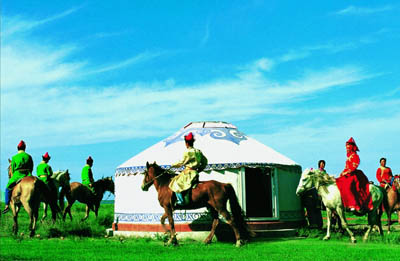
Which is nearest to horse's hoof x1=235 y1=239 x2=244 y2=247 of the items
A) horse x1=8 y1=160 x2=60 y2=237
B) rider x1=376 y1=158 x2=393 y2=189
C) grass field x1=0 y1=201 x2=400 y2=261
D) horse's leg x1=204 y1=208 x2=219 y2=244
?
grass field x1=0 y1=201 x2=400 y2=261

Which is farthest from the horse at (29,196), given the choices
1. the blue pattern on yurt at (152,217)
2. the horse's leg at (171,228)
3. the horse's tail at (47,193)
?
the horse's leg at (171,228)

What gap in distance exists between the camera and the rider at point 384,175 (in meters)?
13.4

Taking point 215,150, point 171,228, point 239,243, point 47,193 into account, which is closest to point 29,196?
point 47,193

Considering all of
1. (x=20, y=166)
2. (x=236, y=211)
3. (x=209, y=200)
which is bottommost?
(x=236, y=211)

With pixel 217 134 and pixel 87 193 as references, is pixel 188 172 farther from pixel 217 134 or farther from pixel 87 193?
pixel 87 193

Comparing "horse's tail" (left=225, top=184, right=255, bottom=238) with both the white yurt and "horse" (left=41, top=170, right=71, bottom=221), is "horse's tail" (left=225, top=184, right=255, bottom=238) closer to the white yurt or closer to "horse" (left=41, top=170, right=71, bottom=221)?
the white yurt

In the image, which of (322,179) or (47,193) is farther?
(47,193)

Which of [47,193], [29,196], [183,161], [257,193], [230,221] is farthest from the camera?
[257,193]

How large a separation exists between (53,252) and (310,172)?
5.55 m

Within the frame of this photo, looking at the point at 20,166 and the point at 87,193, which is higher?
the point at 20,166

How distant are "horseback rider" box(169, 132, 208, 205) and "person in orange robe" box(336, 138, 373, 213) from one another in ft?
10.0

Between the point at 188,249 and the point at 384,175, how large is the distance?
6708mm

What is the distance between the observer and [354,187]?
10570 mm

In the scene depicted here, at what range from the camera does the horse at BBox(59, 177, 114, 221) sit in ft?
47.1
